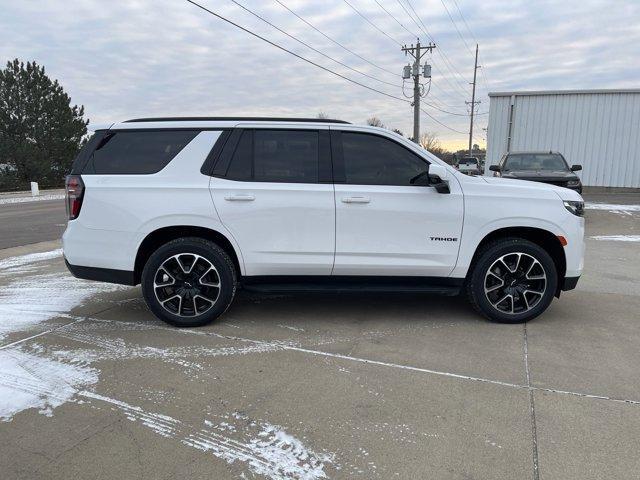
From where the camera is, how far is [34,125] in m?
36.5

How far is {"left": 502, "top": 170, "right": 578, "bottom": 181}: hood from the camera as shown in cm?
1177

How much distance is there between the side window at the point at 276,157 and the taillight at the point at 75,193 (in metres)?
1.36

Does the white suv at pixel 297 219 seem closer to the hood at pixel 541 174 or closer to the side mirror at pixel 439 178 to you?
the side mirror at pixel 439 178

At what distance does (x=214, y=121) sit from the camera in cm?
482

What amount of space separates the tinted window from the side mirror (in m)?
2.19

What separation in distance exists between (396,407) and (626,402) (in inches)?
59.6

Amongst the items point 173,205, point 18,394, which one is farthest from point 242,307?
point 18,394

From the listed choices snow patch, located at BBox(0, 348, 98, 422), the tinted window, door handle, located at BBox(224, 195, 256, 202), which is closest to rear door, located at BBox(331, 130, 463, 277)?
door handle, located at BBox(224, 195, 256, 202)

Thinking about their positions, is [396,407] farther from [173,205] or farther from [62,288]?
[62,288]

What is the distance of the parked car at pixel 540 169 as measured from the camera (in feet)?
38.6

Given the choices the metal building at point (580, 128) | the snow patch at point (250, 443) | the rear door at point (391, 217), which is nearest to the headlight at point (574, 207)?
the rear door at point (391, 217)

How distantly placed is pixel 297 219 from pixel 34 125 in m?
38.8

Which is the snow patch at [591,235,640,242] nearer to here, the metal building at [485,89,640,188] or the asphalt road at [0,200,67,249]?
the metal building at [485,89,640,188]

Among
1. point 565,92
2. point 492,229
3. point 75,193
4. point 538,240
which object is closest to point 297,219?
point 492,229
